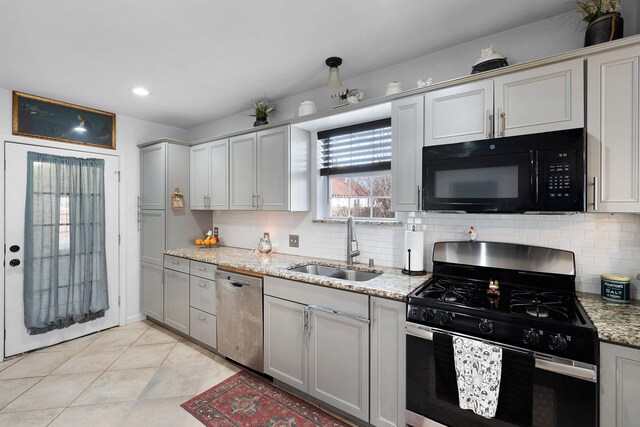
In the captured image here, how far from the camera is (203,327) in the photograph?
121 inches

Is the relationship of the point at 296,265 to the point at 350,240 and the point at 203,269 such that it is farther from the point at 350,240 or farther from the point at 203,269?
the point at 203,269

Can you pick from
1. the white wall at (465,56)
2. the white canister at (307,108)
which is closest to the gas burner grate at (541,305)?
the white wall at (465,56)

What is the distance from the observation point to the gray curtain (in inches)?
120

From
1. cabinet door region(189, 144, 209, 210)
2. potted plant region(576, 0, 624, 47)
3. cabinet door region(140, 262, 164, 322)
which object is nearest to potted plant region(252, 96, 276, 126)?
cabinet door region(189, 144, 209, 210)

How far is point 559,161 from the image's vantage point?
1575 millimetres

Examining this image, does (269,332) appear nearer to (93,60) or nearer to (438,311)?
(438,311)

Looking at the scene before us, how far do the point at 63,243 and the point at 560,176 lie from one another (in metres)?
4.45

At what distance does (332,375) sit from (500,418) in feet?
3.36

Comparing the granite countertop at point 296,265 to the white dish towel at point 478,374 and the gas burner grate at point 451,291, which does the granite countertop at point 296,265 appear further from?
the white dish towel at point 478,374

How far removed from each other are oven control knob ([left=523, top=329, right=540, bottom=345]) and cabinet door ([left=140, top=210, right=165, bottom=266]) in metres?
3.63

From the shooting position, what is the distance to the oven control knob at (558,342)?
132 cm

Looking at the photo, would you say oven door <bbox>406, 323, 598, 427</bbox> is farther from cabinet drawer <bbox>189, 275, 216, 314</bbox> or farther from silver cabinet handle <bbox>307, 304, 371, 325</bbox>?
cabinet drawer <bbox>189, 275, 216, 314</bbox>

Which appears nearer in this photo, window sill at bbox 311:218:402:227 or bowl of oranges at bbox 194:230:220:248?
window sill at bbox 311:218:402:227

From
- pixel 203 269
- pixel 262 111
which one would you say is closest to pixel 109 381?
pixel 203 269
